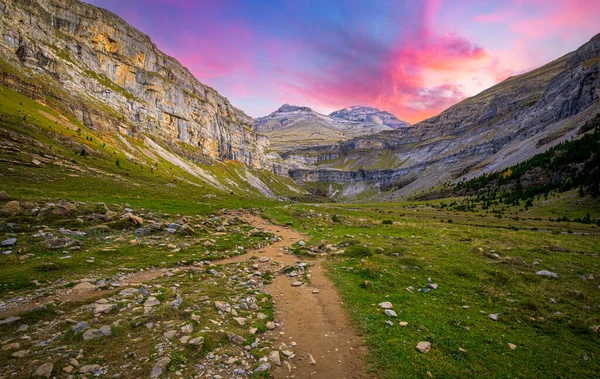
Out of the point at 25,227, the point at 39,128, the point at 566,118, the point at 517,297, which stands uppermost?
the point at 566,118

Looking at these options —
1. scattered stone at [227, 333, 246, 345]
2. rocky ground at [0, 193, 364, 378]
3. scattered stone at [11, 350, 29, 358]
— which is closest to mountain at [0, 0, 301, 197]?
rocky ground at [0, 193, 364, 378]

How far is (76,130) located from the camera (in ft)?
293

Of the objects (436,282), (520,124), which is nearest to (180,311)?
(436,282)

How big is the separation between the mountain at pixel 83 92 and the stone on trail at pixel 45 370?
5359 cm

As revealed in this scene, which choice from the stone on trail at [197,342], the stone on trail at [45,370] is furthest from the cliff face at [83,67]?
the stone on trail at [197,342]

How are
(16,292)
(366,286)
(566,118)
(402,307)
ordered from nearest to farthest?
(16,292) < (402,307) < (366,286) < (566,118)

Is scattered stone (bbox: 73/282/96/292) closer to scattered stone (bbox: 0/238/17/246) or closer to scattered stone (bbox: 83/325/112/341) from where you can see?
scattered stone (bbox: 83/325/112/341)

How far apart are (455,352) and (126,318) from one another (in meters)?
11.7

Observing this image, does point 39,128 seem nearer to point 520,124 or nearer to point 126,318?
point 126,318

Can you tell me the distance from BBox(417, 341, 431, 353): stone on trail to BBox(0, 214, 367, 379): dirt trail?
6.55 feet

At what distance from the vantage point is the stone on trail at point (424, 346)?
8336 millimetres

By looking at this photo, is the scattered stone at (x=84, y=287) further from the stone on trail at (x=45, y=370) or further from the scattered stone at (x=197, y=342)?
the scattered stone at (x=197, y=342)

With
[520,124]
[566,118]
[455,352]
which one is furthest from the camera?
[520,124]

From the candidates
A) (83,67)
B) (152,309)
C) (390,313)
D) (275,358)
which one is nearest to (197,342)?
(275,358)
